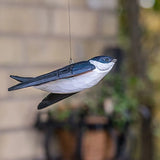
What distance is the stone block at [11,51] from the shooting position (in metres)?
1.50

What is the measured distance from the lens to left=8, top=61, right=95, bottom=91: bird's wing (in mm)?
580

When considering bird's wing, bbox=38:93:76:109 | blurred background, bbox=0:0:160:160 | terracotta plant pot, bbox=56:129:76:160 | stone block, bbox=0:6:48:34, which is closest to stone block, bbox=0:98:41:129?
blurred background, bbox=0:0:160:160

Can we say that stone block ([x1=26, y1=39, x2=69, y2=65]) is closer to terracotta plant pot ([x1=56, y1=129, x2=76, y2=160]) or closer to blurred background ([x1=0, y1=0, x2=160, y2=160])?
blurred background ([x1=0, y1=0, x2=160, y2=160])

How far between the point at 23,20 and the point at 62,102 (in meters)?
0.32

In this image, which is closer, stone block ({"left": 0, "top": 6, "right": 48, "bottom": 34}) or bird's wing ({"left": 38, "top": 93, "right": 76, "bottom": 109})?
bird's wing ({"left": 38, "top": 93, "right": 76, "bottom": 109})

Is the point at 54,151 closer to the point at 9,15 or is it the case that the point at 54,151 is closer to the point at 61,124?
the point at 61,124

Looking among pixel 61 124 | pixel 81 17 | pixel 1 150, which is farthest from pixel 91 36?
pixel 1 150

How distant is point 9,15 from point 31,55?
158 millimetres

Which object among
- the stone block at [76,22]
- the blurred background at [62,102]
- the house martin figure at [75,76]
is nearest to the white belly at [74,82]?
the house martin figure at [75,76]

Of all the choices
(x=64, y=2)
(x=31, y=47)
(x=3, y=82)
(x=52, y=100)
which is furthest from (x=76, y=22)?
(x=52, y=100)

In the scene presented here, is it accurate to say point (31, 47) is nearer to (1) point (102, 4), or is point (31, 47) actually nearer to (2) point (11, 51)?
(2) point (11, 51)

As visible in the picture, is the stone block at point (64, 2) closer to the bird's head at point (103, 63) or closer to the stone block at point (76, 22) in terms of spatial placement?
the stone block at point (76, 22)

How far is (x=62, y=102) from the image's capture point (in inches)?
62.8

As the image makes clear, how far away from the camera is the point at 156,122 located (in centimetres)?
228
